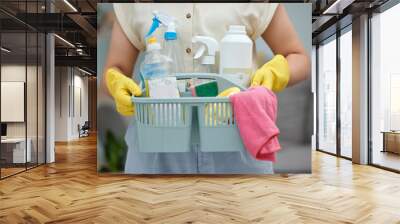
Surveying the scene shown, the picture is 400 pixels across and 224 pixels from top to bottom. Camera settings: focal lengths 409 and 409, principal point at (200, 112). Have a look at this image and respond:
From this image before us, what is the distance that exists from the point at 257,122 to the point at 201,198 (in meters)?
2.90

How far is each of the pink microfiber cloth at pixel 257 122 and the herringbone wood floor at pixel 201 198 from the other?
206 cm

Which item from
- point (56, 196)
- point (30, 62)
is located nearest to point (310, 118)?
point (56, 196)

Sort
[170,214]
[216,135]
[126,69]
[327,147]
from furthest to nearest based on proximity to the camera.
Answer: [327,147], [170,214], [126,69], [216,135]

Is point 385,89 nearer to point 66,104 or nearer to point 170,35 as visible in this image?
point 170,35

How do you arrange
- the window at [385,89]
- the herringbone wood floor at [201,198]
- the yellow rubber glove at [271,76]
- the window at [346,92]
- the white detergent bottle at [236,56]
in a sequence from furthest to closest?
the window at [346,92]
the window at [385,89]
the herringbone wood floor at [201,198]
the white detergent bottle at [236,56]
the yellow rubber glove at [271,76]

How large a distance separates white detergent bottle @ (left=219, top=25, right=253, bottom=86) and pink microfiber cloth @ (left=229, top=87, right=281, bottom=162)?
14.7 inches

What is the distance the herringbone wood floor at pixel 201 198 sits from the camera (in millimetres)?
3133

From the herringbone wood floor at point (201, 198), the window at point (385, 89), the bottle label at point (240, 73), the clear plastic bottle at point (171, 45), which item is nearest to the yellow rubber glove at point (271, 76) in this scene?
the bottle label at point (240, 73)

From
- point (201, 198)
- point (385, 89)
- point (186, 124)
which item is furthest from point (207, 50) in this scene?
point (385, 89)

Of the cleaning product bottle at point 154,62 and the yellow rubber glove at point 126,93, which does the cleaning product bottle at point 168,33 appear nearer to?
the cleaning product bottle at point 154,62

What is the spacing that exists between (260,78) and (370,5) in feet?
17.6

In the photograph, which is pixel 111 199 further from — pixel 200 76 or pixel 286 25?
pixel 200 76

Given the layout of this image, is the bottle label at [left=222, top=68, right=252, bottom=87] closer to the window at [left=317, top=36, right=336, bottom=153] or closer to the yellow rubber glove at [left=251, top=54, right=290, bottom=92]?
the yellow rubber glove at [left=251, top=54, right=290, bottom=92]

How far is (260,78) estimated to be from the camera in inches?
53.3
